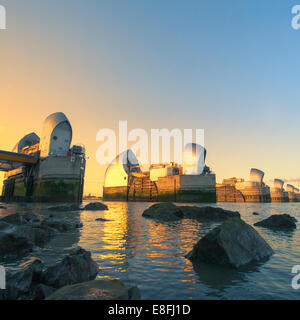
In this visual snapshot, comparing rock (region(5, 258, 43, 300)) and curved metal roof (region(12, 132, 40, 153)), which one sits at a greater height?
curved metal roof (region(12, 132, 40, 153))

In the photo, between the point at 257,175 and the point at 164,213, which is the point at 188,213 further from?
the point at 257,175

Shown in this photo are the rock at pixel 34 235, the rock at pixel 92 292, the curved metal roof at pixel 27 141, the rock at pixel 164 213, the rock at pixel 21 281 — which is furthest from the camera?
the curved metal roof at pixel 27 141

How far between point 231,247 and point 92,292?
15.4 feet

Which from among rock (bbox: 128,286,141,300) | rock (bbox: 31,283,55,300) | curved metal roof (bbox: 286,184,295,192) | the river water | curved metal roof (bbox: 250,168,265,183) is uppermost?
curved metal roof (bbox: 250,168,265,183)

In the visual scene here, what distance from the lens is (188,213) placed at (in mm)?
20469

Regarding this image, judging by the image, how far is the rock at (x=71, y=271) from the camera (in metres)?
4.49

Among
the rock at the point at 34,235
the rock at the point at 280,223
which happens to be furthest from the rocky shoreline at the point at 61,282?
the rock at the point at 280,223

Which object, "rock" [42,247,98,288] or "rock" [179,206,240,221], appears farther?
"rock" [179,206,240,221]

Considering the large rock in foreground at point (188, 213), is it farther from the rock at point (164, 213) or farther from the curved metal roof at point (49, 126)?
the curved metal roof at point (49, 126)

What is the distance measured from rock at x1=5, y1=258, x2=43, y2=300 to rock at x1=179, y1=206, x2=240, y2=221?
16.0 m

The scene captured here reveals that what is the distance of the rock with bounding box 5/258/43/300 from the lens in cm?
398

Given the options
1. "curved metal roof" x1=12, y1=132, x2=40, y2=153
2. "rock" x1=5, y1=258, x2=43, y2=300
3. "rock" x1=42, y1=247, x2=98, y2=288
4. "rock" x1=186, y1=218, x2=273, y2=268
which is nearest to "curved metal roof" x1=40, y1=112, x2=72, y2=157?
"curved metal roof" x1=12, y1=132, x2=40, y2=153

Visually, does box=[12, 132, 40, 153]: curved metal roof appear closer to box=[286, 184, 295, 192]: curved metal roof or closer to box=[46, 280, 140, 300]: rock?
box=[46, 280, 140, 300]: rock
